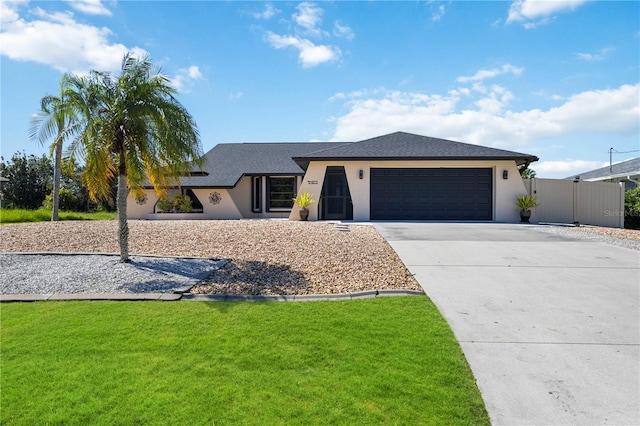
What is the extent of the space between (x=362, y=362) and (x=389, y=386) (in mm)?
441

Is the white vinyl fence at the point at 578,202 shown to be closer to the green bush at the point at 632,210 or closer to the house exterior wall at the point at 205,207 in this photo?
the green bush at the point at 632,210

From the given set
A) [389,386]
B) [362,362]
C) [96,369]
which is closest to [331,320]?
[362,362]

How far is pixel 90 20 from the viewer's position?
Result: 974 cm

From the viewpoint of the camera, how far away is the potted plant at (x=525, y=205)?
16.4 m

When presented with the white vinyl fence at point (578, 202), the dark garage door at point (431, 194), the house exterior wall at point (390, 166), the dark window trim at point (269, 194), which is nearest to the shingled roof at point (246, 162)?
the dark window trim at point (269, 194)

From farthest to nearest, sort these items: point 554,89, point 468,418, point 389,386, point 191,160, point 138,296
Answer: point 554,89
point 191,160
point 138,296
point 389,386
point 468,418

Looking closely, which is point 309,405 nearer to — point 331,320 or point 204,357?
point 204,357

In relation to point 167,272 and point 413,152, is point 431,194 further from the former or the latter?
point 167,272

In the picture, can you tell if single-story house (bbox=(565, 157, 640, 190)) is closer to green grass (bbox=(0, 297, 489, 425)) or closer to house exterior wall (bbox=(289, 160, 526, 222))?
house exterior wall (bbox=(289, 160, 526, 222))

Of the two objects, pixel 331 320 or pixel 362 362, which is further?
pixel 331 320

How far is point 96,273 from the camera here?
6711 millimetres

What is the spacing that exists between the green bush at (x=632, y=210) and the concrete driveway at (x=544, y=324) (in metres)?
10.5

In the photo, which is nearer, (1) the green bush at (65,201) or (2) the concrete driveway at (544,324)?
(2) the concrete driveway at (544,324)

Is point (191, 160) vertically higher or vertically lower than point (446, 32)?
lower
